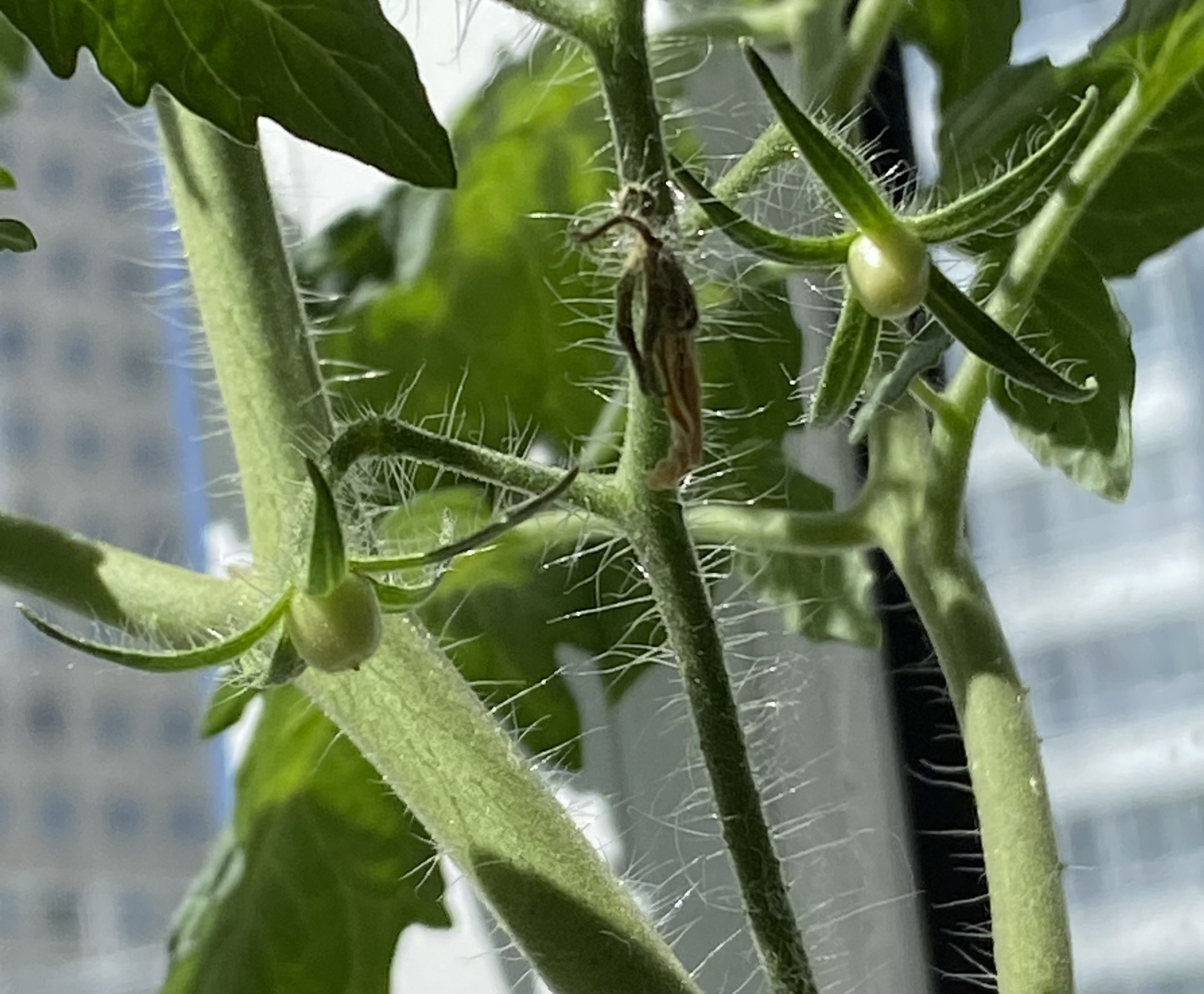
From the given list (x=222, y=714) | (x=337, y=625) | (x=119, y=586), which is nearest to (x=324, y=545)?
(x=337, y=625)

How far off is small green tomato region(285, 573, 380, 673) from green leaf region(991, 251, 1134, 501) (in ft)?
0.73

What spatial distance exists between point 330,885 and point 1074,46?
1.59ft

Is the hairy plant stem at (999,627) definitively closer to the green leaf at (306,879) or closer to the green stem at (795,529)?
the green stem at (795,529)

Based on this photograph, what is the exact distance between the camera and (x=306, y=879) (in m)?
0.45

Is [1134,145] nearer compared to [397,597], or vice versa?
[397,597]

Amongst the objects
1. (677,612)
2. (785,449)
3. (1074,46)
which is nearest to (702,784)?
(785,449)

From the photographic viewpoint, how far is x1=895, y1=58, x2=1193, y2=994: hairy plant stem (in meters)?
0.33

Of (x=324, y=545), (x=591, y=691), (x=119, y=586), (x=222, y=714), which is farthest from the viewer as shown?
(x=591, y=691)

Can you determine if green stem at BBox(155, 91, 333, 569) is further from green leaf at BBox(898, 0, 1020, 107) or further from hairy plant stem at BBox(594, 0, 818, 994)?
green leaf at BBox(898, 0, 1020, 107)

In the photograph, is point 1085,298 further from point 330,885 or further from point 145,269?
point 145,269

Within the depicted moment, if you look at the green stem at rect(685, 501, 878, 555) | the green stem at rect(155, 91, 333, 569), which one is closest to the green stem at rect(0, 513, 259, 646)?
the green stem at rect(155, 91, 333, 569)

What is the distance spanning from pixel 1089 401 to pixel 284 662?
25cm

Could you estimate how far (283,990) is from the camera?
1.44 feet

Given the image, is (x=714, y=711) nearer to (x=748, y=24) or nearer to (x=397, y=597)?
(x=397, y=597)
